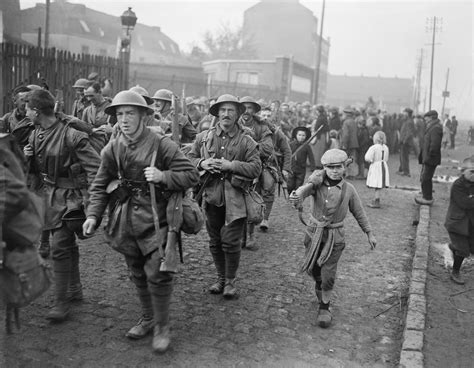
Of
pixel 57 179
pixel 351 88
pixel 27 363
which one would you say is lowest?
pixel 27 363

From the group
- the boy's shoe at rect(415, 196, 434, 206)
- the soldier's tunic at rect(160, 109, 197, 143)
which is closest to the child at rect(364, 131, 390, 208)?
the boy's shoe at rect(415, 196, 434, 206)

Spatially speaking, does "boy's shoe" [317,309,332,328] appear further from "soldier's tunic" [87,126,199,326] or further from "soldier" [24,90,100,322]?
"soldier" [24,90,100,322]

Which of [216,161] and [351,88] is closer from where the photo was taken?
[216,161]

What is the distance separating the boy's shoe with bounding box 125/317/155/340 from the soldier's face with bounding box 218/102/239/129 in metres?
2.01

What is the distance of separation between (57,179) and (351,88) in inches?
3574

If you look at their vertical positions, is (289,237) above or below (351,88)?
below

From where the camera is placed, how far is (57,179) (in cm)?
446

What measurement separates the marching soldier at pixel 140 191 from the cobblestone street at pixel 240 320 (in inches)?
17.7

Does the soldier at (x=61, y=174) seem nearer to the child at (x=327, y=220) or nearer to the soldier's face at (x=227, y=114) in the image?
the soldier's face at (x=227, y=114)

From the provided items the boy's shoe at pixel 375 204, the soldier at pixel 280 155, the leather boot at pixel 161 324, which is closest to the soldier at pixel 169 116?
the soldier at pixel 280 155

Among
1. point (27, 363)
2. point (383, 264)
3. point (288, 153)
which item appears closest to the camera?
point (27, 363)

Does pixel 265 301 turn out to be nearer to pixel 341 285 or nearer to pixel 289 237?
pixel 341 285

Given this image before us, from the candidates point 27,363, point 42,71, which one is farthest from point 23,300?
point 42,71

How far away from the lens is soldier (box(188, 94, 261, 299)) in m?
4.96
